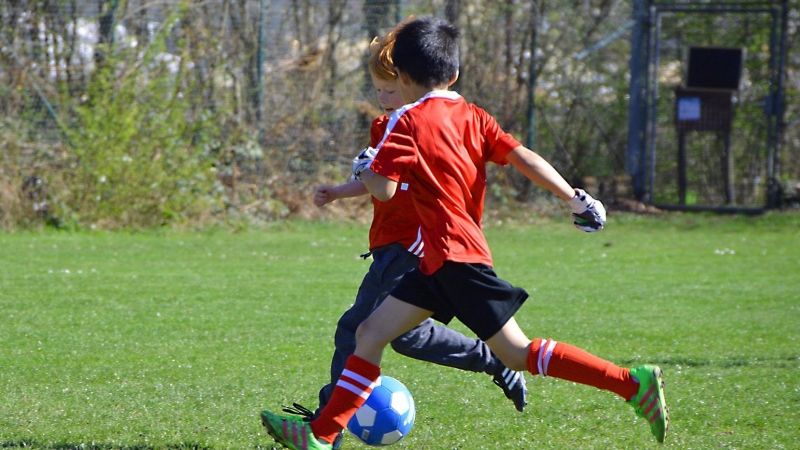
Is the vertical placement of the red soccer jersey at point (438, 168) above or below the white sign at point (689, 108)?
below

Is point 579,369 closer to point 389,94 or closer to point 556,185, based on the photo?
point 556,185

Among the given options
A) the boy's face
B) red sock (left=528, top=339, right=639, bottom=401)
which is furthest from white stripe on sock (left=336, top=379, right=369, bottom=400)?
the boy's face

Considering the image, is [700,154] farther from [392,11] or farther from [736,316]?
[736,316]

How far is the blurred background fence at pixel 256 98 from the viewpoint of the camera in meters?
10.9

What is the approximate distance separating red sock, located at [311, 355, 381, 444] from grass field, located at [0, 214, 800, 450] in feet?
1.67

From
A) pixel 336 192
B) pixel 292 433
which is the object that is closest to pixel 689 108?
pixel 336 192

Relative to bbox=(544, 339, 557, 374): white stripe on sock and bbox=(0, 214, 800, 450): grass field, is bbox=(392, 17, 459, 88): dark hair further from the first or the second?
bbox=(0, 214, 800, 450): grass field

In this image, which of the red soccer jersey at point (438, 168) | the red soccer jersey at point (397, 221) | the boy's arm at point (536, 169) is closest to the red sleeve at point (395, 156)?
the red soccer jersey at point (438, 168)

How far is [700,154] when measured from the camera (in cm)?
1399

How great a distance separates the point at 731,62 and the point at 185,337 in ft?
33.5

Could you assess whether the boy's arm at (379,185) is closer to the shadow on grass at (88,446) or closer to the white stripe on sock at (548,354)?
the white stripe on sock at (548,354)

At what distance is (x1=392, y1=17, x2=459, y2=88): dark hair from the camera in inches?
129

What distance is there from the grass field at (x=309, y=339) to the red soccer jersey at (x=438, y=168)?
3.12 ft

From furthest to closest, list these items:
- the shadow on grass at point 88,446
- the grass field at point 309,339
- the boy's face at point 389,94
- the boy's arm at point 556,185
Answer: the grass field at point 309,339, the boy's face at point 389,94, the shadow on grass at point 88,446, the boy's arm at point 556,185
